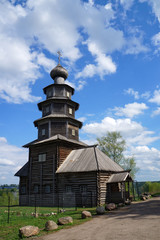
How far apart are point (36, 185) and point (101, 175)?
962 centimetres

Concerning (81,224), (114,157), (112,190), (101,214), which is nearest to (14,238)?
(81,224)

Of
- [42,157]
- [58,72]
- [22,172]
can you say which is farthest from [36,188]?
[58,72]

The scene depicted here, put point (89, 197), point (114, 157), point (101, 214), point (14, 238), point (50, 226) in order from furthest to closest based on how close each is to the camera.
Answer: point (114, 157) < point (89, 197) < point (101, 214) < point (50, 226) < point (14, 238)

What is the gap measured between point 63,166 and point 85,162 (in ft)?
9.93

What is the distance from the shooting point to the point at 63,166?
26.3 metres

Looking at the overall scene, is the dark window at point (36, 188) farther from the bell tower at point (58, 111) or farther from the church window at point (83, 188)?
the church window at point (83, 188)

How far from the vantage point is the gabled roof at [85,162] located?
24.0m

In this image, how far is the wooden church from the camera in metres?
23.7

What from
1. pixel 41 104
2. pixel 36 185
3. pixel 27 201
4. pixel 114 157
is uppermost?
pixel 41 104

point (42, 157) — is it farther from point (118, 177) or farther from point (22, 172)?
point (118, 177)

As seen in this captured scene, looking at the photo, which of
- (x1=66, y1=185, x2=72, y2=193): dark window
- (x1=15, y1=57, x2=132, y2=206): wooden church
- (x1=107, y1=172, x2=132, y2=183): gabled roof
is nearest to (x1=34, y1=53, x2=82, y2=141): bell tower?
(x1=15, y1=57, x2=132, y2=206): wooden church

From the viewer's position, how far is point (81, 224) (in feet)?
41.8

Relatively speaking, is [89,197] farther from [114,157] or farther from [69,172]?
[114,157]

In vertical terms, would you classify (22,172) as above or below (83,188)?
above
